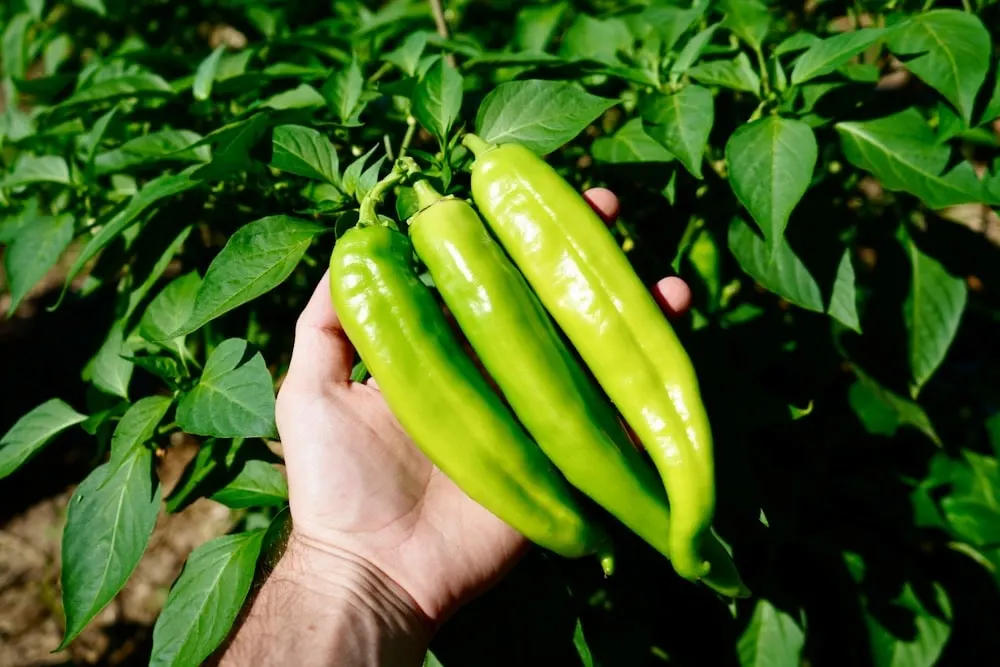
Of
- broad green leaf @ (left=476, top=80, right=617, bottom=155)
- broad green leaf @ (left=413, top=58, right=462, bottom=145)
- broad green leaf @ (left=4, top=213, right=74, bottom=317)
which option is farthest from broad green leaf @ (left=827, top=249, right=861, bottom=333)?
broad green leaf @ (left=4, top=213, right=74, bottom=317)

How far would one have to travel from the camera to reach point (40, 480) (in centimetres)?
419

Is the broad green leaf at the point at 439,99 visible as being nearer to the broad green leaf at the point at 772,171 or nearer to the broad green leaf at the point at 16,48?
the broad green leaf at the point at 772,171

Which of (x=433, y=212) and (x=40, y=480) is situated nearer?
(x=433, y=212)

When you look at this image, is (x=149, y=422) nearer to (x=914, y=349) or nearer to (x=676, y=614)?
(x=676, y=614)

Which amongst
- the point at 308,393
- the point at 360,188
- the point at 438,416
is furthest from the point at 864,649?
the point at 360,188

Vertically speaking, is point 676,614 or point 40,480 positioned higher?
point 676,614

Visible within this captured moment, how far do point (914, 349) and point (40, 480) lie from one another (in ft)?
14.1

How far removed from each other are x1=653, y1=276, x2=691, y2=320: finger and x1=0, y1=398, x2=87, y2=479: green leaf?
1520 millimetres

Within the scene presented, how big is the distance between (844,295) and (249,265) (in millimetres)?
1460

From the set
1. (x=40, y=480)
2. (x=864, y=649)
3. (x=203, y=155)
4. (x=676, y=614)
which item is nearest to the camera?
(x=203, y=155)

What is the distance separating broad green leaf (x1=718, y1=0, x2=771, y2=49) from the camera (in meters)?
2.07

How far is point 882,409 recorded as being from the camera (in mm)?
2449

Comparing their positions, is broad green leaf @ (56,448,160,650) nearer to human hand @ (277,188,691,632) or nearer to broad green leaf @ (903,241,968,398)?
human hand @ (277,188,691,632)

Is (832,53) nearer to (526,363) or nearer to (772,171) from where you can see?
(772,171)
